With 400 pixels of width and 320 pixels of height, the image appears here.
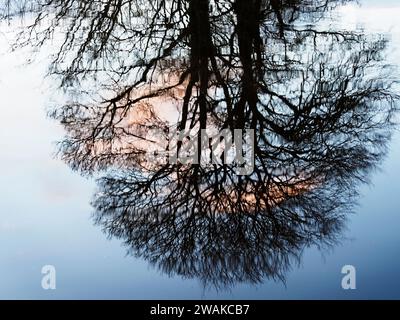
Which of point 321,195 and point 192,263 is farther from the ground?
point 321,195

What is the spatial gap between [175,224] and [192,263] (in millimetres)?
241

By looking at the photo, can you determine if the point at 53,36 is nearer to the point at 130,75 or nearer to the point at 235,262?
the point at 130,75

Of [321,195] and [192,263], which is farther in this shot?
[321,195]

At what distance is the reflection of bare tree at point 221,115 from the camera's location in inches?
105

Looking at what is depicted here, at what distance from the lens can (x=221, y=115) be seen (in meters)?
3.35

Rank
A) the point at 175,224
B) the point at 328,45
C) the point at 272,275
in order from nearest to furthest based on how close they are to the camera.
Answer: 1. the point at 272,275
2. the point at 175,224
3. the point at 328,45

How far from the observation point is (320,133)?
3.30 meters

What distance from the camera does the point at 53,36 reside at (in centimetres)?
461

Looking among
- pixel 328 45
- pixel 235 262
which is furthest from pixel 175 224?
pixel 328 45

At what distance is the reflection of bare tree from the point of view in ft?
8.71
